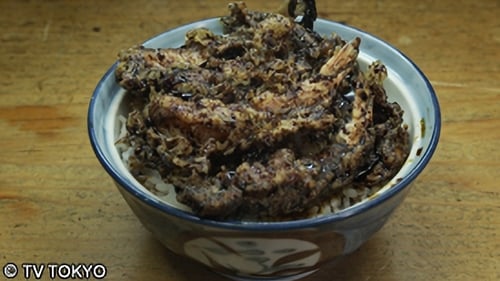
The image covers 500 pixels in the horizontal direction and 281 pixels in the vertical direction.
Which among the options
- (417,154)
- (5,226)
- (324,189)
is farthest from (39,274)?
(417,154)

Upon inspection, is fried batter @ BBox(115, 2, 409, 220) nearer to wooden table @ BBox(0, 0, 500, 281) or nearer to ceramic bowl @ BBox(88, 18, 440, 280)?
ceramic bowl @ BBox(88, 18, 440, 280)

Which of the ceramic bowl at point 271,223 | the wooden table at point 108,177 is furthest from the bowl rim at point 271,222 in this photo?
the wooden table at point 108,177

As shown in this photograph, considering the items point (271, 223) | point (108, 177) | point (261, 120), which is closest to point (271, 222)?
point (271, 223)

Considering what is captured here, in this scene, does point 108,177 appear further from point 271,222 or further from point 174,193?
point 271,222

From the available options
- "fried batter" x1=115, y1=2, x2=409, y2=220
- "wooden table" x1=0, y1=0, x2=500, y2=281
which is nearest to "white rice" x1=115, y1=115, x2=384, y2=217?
"fried batter" x1=115, y1=2, x2=409, y2=220

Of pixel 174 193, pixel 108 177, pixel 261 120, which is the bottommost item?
pixel 108 177

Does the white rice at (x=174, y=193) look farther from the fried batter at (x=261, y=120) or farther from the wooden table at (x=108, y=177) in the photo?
the wooden table at (x=108, y=177)
